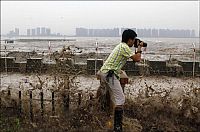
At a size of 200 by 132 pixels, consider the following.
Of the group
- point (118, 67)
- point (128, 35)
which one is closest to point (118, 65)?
point (118, 67)

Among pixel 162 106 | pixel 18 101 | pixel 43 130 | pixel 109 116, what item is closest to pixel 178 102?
pixel 162 106

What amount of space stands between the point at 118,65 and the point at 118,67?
0.04 meters

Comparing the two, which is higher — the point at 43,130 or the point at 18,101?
the point at 18,101

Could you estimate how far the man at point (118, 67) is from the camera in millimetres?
5898

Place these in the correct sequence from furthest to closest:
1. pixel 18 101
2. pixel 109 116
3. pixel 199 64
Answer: pixel 199 64 → pixel 18 101 → pixel 109 116

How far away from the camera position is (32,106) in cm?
691

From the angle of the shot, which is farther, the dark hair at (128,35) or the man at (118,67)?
the dark hair at (128,35)

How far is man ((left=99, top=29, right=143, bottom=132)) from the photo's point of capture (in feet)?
19.4

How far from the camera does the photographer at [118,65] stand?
5.91m

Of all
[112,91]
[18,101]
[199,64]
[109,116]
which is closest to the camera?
[112,91]

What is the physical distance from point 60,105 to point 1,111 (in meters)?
1.33

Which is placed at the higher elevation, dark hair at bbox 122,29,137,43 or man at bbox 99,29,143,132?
dark hair at bbox 122,29,137,43

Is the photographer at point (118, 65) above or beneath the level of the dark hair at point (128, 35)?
beneath

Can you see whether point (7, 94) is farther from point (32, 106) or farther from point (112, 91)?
point (112, 91)
